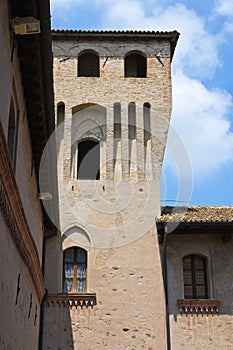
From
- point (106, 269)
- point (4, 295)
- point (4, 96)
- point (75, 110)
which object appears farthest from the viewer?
point (75, 110)

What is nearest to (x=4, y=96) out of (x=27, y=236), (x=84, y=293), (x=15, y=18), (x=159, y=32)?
(x=15, y=18)

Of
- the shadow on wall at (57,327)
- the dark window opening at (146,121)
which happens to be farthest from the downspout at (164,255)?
the dark window opening at (146,121)

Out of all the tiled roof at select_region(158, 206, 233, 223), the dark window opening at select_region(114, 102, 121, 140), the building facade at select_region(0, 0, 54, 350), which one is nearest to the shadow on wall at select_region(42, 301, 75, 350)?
the building facade at select_region(0, 0, 54, 350)

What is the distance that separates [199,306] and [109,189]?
14.7ft

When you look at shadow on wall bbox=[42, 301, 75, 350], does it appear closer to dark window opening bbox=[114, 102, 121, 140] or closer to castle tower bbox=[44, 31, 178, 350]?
castle tower bbox=[44, 31, 178, 350]

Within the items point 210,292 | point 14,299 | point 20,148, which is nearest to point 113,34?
point 210,292

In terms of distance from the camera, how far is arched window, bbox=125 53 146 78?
19.8 metres

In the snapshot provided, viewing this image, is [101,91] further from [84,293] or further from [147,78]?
[84,293]

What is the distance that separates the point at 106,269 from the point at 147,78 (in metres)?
6.58

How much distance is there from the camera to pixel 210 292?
15.7 m

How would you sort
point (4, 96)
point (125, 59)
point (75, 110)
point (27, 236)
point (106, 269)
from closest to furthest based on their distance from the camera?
1. point (4, 96)
2. point (27, 236)
3. point (106, 269)
4. point (75, 110)
5. point (125, 59)

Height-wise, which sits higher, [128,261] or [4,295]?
[128,261]

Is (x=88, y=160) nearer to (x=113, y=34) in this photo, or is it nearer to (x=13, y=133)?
(x=113, y=34)

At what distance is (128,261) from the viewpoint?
16.3 meters
